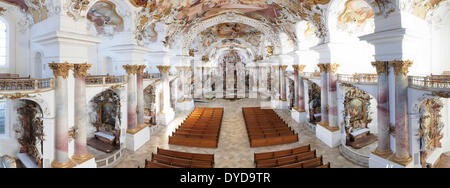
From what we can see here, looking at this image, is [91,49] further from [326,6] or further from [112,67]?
[326,6]

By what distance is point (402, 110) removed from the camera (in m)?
7.63

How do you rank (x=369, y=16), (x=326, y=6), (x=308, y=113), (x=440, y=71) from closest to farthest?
(x=440, y=71)
(x=326, y=6)
(x=369, y=16)
(x=308, y=113)

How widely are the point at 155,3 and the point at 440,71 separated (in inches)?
556

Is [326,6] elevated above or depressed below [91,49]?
above

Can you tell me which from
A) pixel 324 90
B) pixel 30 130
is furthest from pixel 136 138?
pixel 324 90

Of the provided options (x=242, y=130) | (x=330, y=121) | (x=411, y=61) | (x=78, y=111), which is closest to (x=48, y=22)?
(x=78, y=111)

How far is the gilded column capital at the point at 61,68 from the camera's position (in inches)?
295

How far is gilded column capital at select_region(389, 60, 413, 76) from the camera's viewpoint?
7.48m

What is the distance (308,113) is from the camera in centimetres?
1627

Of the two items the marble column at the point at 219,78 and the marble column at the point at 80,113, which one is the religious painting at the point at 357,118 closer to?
the marble column at the point at 80,113

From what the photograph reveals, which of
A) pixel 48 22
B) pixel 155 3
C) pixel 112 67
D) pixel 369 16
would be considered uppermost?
pixel 155 3

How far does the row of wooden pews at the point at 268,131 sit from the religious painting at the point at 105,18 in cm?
992

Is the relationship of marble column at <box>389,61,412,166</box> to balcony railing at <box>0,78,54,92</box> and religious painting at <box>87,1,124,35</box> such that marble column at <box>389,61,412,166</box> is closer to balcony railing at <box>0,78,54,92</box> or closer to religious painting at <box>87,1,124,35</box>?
balcony railing at <box>0,78,54,92</box>

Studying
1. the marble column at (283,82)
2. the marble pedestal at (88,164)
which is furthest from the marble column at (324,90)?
the marble pedestal at (88,164)
